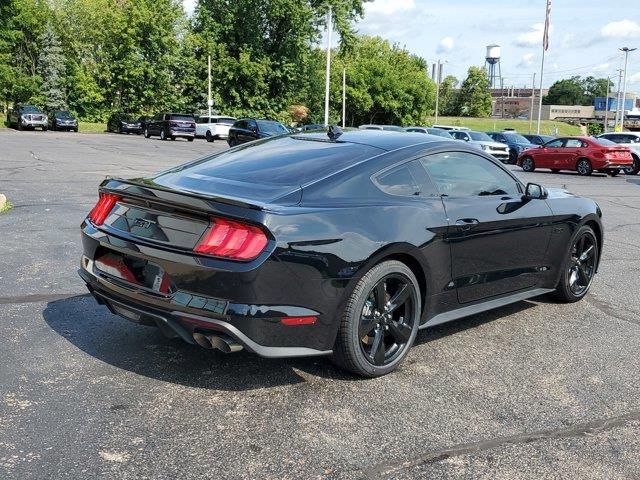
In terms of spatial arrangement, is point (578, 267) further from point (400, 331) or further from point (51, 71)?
point (51, 71)

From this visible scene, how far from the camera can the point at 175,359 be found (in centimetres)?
430

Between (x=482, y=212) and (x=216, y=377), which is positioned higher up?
(x=482, y=212)

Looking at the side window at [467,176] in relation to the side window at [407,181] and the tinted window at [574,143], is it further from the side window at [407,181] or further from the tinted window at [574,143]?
the tinted window at [574,143]

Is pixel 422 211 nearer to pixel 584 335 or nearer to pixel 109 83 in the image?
pixel 584 335

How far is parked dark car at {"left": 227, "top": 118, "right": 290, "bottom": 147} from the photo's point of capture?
32.0 m

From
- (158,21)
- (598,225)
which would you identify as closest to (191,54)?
(158,21)

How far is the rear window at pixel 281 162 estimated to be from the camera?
421 cm

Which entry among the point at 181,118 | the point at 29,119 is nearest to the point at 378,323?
the point at 181,118

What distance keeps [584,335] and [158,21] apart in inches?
2146

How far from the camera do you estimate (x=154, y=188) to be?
3998 millimetres

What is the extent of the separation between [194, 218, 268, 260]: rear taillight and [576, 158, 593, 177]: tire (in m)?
23.4

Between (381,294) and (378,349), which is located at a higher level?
(381,294)

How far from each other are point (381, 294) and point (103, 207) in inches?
73.8

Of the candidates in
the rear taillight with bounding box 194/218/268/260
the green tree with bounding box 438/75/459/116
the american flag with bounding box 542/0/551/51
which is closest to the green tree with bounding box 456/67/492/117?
the green tree with bounding box 438/75/459/116
